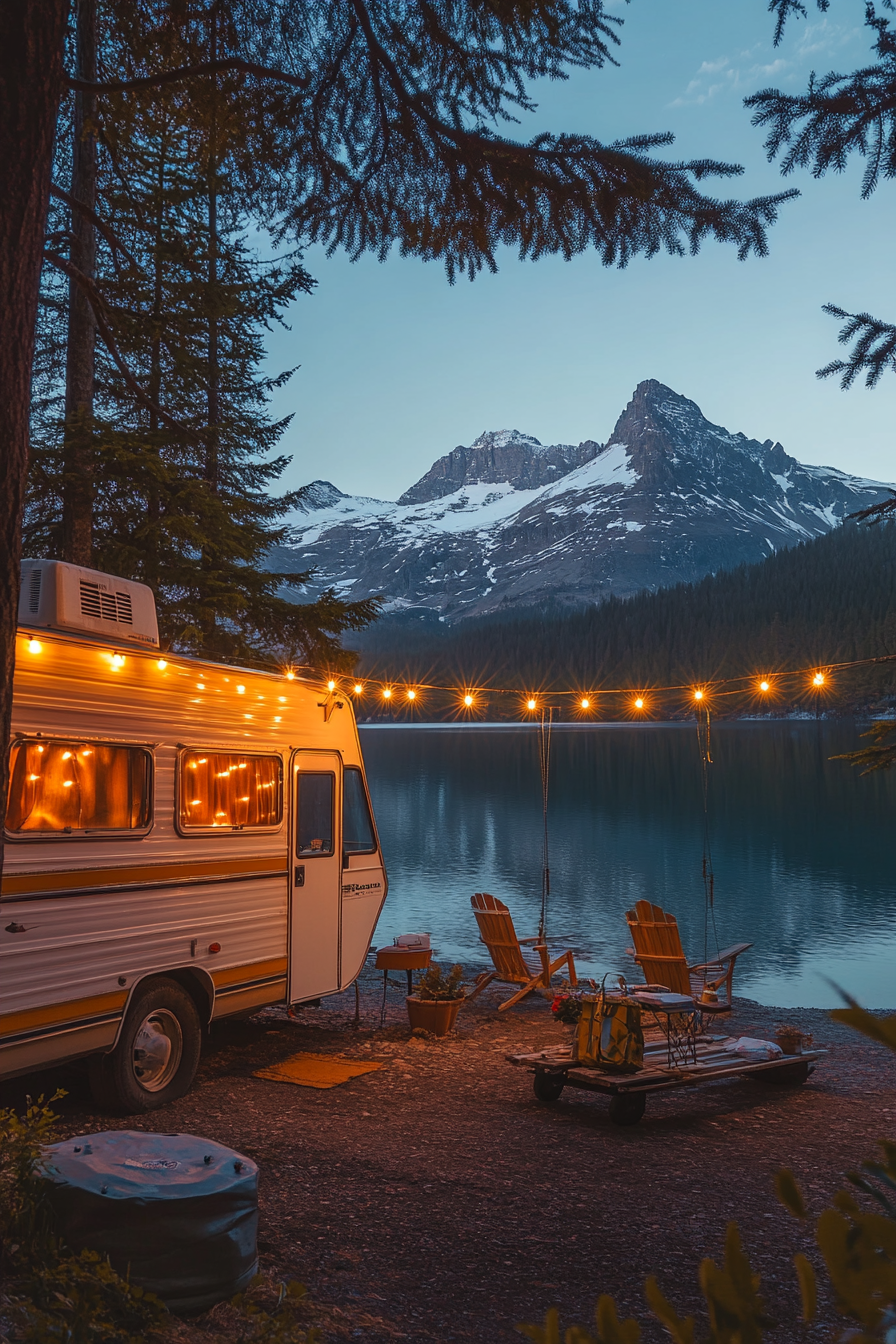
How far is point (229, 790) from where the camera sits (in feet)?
26.2

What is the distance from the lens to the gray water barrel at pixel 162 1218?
3.80 meters

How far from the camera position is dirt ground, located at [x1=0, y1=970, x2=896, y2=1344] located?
4.52 meters

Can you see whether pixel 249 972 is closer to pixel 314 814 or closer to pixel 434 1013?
pixel 314 814

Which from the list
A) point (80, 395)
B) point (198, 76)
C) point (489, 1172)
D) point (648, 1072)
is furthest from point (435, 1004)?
point (80, 395)

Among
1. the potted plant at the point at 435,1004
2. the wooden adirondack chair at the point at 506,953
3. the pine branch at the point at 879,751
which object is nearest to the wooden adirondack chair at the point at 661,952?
the wooden adirondack chair at the point at 506,953

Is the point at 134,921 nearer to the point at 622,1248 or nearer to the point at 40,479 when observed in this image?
the point at 622,1248

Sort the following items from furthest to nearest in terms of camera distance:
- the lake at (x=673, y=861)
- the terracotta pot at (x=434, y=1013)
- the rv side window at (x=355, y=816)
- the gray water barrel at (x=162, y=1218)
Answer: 1. the lake at (x=673, y=861)
2. the terracotta pot at (x=434, y=1013)
3. the rv side window at (x=355, y=816)
4. the gray water barrel at (x=162, y=1218)

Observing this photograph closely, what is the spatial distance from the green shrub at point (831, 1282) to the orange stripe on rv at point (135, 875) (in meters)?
5.32

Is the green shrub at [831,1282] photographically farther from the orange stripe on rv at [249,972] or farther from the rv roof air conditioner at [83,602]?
the orange stripe on rv at [249,972]

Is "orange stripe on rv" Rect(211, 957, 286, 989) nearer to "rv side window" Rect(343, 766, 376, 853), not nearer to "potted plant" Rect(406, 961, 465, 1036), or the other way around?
"rv side window" Rect(343, 766, 376, 853)

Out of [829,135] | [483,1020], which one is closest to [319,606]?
[483,1020]

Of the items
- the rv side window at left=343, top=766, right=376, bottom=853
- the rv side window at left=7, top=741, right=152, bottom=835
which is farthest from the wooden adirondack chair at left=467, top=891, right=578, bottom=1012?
the rv side window at left=7, top=741, right=152, bottom=835

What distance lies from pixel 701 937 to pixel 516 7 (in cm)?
2107

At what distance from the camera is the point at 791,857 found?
34.8 meters
